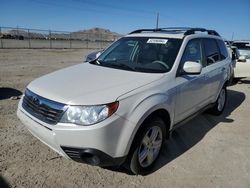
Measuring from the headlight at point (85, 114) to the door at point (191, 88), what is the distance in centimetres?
137

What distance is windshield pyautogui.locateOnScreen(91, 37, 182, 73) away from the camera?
3.69 m

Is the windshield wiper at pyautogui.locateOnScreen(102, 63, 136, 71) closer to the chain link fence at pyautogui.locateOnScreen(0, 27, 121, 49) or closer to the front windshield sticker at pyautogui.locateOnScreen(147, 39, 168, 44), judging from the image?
the front windshield sticker at pyautogui.locateOnScreen(147, 39, 168, 44)

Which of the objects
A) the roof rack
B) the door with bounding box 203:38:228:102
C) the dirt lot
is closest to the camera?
the dirt lot

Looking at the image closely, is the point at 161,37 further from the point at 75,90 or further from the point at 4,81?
the point at 4,81

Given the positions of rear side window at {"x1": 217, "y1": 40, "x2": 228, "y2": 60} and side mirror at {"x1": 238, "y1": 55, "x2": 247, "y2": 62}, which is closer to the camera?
rear side window at {"x1": 217, "y1": 40, "x2": 228, "y2": 60}

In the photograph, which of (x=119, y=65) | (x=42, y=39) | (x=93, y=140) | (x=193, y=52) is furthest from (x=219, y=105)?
(x=42, y=39)

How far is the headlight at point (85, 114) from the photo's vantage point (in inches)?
103

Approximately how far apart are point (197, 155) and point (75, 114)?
7.18 ft

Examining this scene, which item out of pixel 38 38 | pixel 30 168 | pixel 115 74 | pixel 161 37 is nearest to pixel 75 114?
pixel 115 74

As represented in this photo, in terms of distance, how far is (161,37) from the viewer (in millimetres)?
4137

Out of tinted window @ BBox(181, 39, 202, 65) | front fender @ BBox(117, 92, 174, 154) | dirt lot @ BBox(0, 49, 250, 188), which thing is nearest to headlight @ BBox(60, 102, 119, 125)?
front fender @ BBox(117, 92, 174, 154)

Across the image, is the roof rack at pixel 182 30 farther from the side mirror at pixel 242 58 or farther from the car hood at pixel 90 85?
the side mirror at pixel 242 58

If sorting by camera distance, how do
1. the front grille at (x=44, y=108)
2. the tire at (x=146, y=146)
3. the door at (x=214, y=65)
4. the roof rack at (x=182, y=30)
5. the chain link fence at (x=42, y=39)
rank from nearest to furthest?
the front grille at (x=44, y=108) → the tire at (x=146, y=146) → the roof rack at (x=182, y=30) → the door at (x=214, y=65) → the chain link fence at (x=42, y=39)

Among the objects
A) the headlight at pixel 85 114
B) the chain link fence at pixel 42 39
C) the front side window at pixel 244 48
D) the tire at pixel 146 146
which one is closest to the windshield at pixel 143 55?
the tire at pixel 146 146
